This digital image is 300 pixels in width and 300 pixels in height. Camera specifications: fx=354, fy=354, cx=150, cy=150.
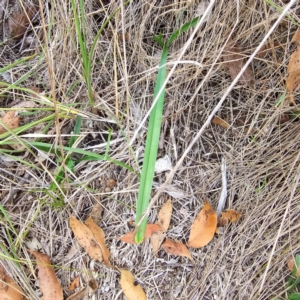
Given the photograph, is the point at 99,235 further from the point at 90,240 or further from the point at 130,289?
the point at 130,289

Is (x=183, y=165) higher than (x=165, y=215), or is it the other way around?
(x=183, y=165)

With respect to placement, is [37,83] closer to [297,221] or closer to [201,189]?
[201,189]

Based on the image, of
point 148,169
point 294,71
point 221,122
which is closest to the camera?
point 148,169

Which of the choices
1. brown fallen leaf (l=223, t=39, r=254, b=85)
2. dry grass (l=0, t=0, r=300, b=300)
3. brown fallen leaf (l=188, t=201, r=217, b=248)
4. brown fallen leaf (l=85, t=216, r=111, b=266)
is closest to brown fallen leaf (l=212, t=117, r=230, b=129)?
dry grass (l=0, t=0, r=300, b=300)

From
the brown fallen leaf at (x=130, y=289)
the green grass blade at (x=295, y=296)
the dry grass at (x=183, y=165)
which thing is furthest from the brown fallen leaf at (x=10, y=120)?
the green grass blade at (x=295, y=296)

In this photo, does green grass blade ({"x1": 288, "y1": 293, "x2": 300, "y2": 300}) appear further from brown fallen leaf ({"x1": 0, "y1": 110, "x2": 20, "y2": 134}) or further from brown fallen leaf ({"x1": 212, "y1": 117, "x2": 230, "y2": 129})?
brown fallen leaf ({"x1": 0, "y1": 110, "x2": 20, "y2": 134})

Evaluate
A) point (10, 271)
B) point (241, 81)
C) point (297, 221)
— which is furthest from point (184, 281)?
point (241, 81)

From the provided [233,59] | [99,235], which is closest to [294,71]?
[233,59]

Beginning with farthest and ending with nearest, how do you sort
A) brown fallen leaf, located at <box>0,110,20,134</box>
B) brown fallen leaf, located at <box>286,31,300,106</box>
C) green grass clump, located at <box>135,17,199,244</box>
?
brown fallen leaf, located at <box>0,110,20,134</box>, brown fallen leaf, located at <box>286,31,300,106</box>, green grass clump, located at <box>135,17,199,244</box>
